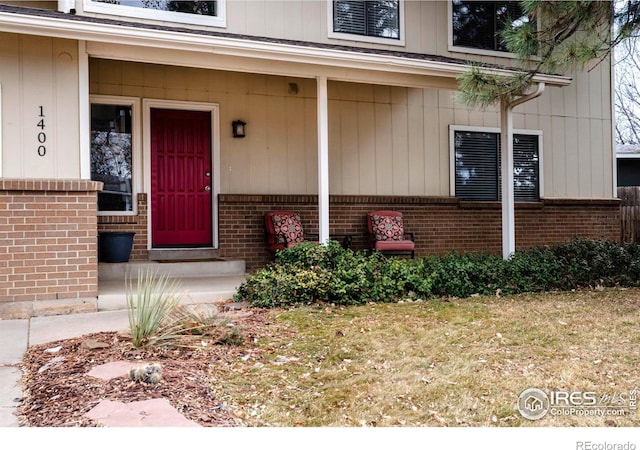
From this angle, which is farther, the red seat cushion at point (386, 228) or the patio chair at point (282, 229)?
the red seat cushion at point (386, 228)

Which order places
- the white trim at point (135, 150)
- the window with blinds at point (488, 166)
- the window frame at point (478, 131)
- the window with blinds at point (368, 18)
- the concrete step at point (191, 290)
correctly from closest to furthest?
the concrete step at point (191, 290), the white trim at point (135, 150), the window with blinds at point (368, 18), the window frame at point (478, 131), the window with blinds at point (488, 166)

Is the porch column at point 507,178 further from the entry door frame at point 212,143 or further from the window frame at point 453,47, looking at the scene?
the entry door frame at point 212,143

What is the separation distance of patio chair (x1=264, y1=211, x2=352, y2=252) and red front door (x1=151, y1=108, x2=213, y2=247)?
92 cm

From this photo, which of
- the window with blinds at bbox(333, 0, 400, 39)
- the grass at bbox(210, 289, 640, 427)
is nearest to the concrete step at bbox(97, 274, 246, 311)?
the grass at bbox(210, 289, 640, 427)

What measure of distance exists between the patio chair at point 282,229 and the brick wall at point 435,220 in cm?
21

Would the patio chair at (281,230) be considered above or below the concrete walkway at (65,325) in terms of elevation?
above

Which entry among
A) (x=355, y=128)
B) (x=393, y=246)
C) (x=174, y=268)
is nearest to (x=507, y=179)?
(x=393, y=246)

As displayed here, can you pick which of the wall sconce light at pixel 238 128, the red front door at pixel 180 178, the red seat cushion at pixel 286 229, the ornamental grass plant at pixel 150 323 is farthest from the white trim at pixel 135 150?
the ornamental grass plant at pixel 150 323

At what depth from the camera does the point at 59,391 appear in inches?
123

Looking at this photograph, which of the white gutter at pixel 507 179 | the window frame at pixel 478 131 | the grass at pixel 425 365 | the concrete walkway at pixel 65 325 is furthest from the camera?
the window frame at pixel 478 131

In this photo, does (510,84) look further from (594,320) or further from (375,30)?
(594,320)

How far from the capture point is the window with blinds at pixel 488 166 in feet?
32.3

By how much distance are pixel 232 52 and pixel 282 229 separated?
2.83m
